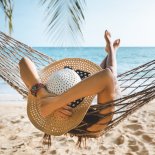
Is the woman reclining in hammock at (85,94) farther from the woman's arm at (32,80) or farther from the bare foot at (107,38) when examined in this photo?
the bare foot at (107,38)

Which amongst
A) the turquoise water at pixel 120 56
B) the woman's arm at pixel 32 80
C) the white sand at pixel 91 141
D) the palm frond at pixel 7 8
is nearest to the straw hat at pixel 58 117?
the woman's arm at pixel 32 80

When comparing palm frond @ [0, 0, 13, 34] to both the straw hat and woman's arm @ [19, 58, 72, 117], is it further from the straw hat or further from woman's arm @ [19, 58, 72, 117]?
the straw hat

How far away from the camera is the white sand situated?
206 centimetres

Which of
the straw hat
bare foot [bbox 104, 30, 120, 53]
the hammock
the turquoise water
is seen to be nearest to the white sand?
the hammock

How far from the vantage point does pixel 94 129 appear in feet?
4.29

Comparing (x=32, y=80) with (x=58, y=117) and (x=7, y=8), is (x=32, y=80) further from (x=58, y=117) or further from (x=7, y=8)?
(x=7, y=8)

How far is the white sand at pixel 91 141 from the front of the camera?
2.06 m

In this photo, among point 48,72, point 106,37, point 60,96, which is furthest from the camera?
point 106,37

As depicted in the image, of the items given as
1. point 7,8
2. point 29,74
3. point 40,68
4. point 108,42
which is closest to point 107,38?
point 108,42

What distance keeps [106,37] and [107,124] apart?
677 mm

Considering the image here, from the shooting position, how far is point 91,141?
7.39 feet

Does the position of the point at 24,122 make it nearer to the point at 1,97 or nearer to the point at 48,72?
the point at 48,72

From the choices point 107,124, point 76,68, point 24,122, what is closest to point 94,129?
point 107,124

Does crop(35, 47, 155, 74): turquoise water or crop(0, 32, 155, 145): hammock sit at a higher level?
crop(35, 47, 155, 74): turquoise water
